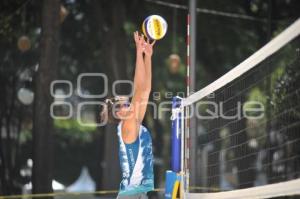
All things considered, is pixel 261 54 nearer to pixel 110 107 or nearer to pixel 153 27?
pixel 110 107

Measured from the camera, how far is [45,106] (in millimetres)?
9594

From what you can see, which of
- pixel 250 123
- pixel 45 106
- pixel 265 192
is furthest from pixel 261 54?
pixel 250 123

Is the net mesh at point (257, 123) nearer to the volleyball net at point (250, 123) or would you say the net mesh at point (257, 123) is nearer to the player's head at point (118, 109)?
the volleyball net at point (250, 123)

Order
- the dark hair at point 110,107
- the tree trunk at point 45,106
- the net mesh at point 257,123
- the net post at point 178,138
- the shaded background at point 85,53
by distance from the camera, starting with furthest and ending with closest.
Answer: the shaded background at point 85,53 → the tree trunk at point 45,106 → the net mesh at point 257,123 → the dark hair at point 110,107 → the net post at point 178,138

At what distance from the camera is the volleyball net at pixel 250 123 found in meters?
5.55

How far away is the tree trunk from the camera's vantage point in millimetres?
9531

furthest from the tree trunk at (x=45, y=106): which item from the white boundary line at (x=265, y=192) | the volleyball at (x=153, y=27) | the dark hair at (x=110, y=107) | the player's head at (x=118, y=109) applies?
the white boundary line at (x=265, y=192)

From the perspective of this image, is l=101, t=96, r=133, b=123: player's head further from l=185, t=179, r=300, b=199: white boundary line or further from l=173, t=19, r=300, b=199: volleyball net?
l=185, t=179, r=300, b=199: white boundary line

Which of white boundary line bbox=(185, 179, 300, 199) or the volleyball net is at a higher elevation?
the volleyball net

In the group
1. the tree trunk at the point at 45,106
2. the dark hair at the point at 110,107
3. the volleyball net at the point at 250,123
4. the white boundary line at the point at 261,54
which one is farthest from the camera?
the tree trunk at the point at 45,106

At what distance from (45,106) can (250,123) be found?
10.9ft

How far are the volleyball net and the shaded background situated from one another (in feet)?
2.93

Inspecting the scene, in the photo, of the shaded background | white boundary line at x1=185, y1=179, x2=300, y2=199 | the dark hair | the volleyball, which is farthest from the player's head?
the shaded background

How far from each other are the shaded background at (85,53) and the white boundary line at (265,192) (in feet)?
13.8
